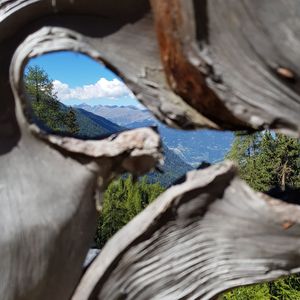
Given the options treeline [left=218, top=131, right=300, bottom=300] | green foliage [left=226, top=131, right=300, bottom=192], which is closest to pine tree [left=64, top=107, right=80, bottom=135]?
treeline [left=218, top=131, right=300, bottom=300]

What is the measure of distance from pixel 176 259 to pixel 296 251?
19cm

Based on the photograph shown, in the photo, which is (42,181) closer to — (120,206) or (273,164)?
(120,206)

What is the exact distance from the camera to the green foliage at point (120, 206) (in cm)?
1148

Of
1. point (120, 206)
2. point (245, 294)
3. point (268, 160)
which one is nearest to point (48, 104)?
point (120, 206)

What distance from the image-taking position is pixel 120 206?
476 inches

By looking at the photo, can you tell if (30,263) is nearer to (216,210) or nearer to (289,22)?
(216,210)

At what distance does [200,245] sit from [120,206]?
1129 centimetres

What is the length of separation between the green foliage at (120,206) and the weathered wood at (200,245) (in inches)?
387

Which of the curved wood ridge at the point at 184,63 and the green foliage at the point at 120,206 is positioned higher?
the curved wood ridge at the point at 184,63

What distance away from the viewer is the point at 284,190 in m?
0.87

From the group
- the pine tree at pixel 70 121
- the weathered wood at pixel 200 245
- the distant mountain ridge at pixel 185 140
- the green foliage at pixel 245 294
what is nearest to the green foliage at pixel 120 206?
the pine tree at pixel 70 121

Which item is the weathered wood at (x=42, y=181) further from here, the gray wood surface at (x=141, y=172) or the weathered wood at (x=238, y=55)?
the weathered wood at (x=238, y=55)

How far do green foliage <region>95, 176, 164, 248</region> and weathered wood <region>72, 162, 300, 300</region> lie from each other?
9820 mm

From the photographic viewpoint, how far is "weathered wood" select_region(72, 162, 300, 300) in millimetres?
833
